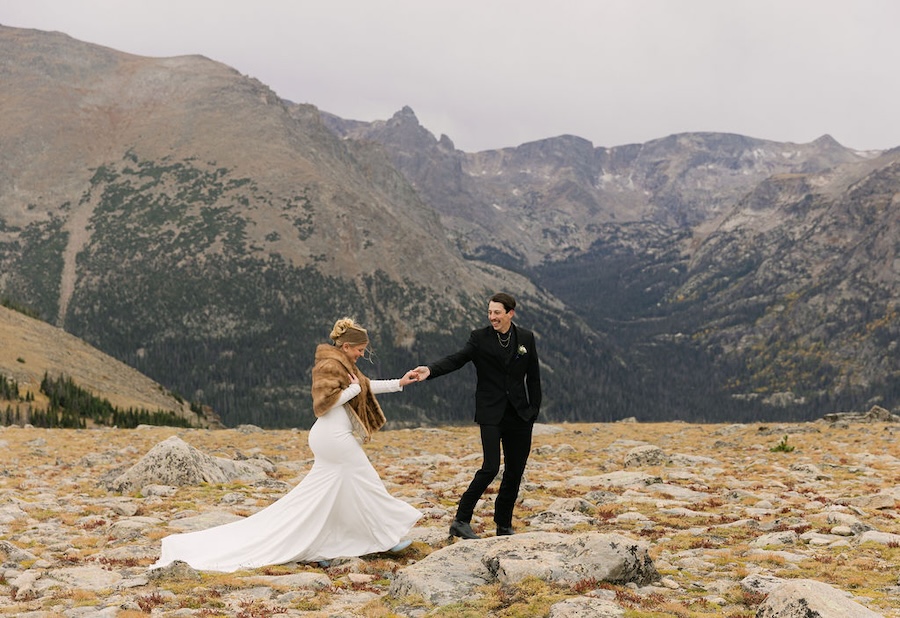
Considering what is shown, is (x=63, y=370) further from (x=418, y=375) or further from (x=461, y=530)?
(x=461, y=530)

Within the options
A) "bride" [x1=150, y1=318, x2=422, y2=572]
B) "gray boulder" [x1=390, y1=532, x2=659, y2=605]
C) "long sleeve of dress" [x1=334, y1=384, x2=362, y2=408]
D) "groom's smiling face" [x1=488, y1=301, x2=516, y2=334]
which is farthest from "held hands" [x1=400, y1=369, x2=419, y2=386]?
"gray boulder" [x1=390, y1=532, x2=659, y2=605]

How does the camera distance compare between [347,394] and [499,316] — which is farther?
[499,316]

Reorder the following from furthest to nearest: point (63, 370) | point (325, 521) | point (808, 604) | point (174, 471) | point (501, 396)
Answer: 1. point (63, 370)
2. point (174, 471)
3. point (501, 396)
4. point (325, 521)
5. point (808, 604)

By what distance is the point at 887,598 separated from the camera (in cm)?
906

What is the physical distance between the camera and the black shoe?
13.1 metres

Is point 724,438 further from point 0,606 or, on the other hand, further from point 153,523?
point 0,606

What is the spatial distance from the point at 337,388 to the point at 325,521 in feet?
8.13

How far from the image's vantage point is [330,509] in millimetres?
12102

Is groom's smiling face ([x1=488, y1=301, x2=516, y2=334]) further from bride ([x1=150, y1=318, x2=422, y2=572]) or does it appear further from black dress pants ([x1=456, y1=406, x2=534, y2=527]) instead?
bride ([x1=150, y1=318, x2=422, y2=572])

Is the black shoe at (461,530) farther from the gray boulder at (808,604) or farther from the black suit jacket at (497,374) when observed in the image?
the gray boulder at (808,604)

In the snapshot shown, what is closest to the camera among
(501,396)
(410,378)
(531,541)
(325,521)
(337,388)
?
(531,541)

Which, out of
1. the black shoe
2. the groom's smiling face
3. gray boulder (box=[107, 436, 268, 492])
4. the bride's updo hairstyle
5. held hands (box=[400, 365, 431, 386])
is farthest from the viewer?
gray boulder (box=[107, 436, 268, 492])

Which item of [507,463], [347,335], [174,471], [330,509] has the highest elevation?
[347,335]

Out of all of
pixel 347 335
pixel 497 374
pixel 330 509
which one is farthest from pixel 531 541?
pixel 347 335
